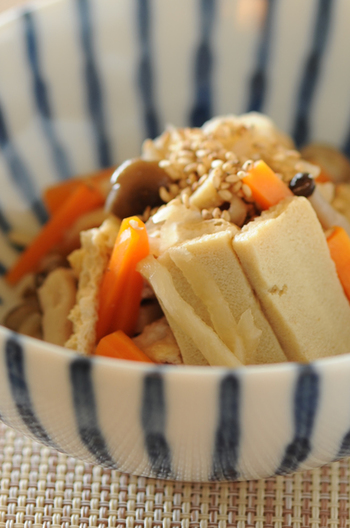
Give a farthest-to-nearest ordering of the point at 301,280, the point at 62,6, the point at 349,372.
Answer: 1. the point at 62,6
2. the point at 301,280
3. the point at 349,372

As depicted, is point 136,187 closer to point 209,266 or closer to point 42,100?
point 209,266

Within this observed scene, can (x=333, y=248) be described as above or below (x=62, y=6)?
below

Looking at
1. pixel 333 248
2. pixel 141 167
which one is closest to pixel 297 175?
pixel 333 248

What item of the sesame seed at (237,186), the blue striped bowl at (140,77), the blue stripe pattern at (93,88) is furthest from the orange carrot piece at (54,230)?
the sesame seed at (237,186)

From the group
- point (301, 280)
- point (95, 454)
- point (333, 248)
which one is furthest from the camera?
point (333, 248)

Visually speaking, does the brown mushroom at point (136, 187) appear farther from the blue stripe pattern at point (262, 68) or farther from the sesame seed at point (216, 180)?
the blue stripe pattern at point (262, 68)

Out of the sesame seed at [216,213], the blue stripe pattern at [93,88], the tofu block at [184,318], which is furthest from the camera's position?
the blue stripe pattern at [93,88]

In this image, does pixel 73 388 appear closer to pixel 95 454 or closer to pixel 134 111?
pixel 95 454
